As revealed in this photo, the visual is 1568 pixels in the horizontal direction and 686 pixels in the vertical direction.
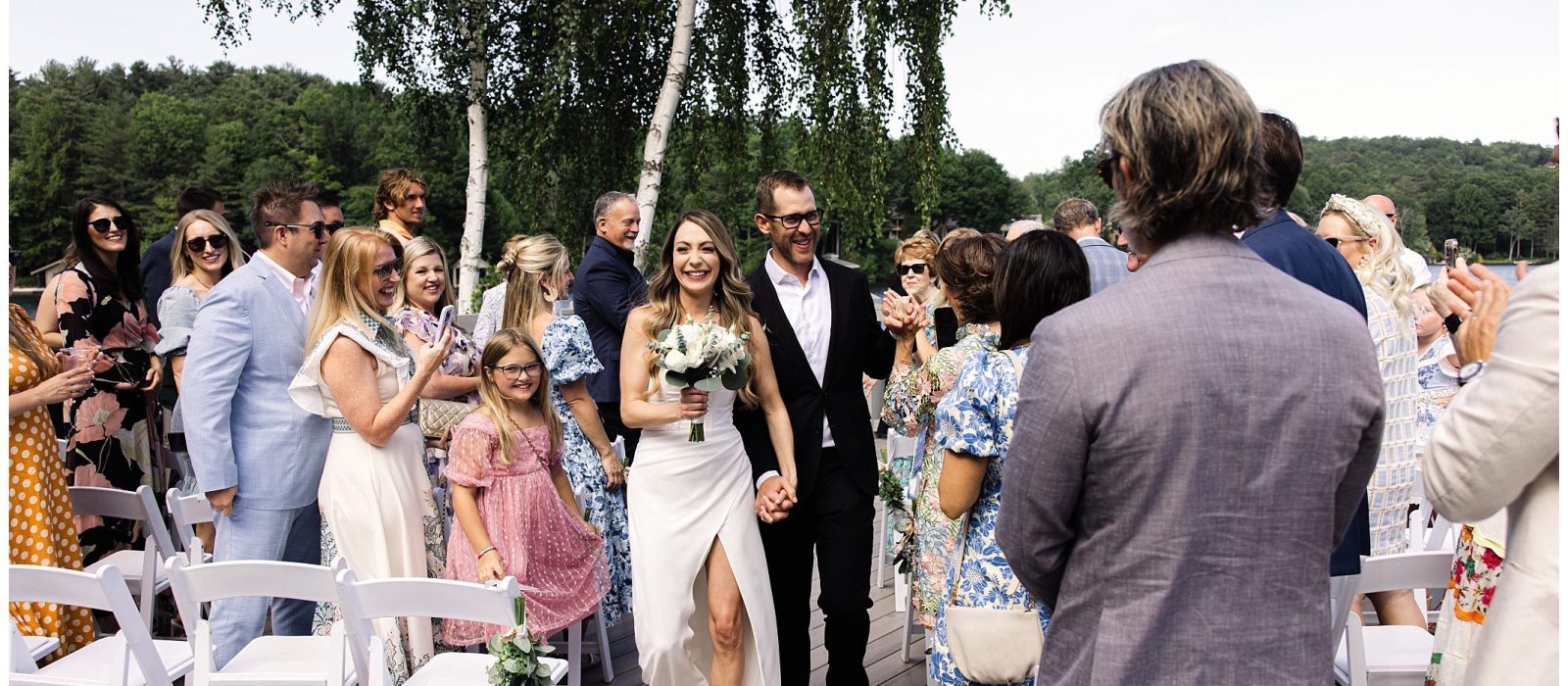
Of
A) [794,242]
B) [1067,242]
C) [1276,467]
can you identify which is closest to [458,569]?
[794,242]

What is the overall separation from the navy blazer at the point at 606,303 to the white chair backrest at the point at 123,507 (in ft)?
6.60

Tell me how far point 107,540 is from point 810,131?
9653 millimetres

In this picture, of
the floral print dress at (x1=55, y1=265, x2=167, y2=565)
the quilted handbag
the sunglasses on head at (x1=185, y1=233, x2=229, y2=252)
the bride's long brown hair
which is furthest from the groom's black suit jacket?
the floral print dress at (x1=55, y1=265, x2=167, y2=565)

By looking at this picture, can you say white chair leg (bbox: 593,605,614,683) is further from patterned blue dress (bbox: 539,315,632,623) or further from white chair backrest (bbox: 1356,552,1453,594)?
white chair backrest (bbox: 1356,552,1453,594)

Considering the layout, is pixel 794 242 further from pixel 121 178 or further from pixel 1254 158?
pixel 121 178

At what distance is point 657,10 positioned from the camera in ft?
42.9

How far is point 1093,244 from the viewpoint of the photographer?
19.1 ft

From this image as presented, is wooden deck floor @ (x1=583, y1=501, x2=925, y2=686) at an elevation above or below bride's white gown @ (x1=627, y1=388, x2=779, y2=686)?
below

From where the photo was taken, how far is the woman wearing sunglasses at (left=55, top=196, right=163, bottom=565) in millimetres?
5309

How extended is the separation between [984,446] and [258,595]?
2110 mm

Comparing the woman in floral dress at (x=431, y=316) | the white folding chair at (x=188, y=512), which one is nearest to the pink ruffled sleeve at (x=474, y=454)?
the woman in floral dress at (x=431, y=316)

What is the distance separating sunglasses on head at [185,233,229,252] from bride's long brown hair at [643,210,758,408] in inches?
105

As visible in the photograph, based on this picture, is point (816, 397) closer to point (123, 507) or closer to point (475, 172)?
point (123, 507)

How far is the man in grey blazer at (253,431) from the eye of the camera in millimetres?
3910
